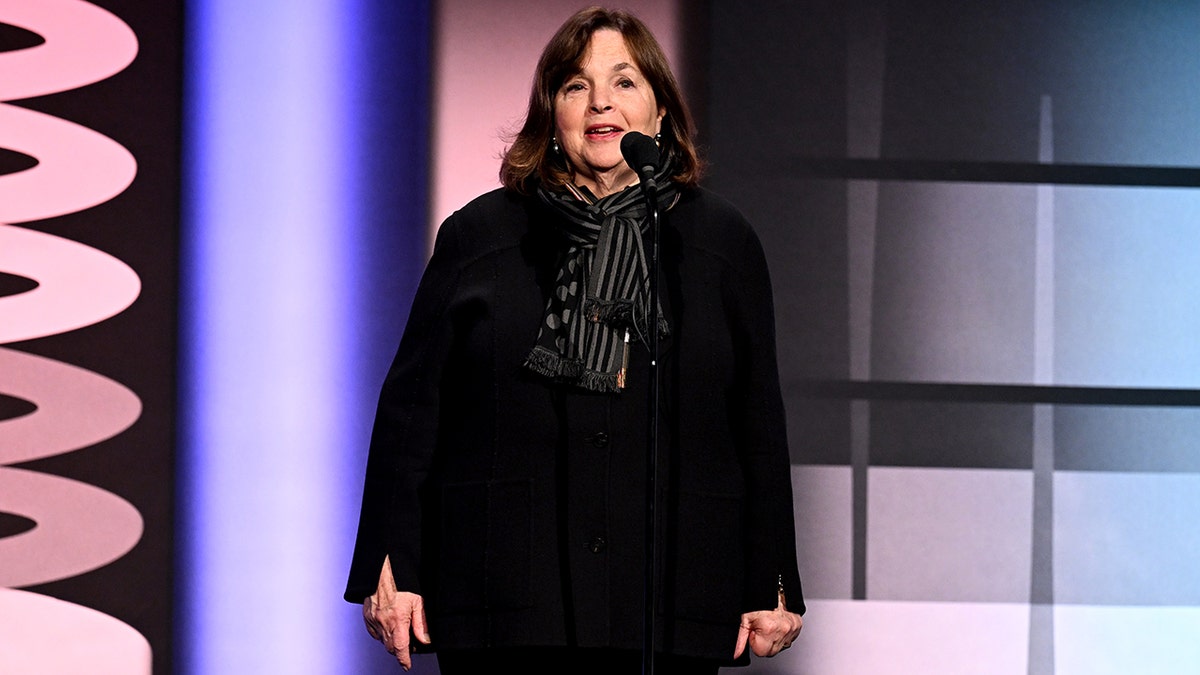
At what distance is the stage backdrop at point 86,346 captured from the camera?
10.5ft

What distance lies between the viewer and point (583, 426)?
196cm

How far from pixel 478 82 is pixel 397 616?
1676mm

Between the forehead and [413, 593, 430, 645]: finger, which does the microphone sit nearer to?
the forehead

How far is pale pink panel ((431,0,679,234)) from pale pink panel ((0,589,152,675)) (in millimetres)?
1261

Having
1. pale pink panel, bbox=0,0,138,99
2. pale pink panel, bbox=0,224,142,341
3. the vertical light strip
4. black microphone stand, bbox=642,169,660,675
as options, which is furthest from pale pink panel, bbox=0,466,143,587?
black microphone stand, bbox=642,169,660,675

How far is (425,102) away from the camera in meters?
3.29

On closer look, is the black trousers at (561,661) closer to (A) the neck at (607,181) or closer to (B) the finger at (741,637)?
(B) the finger at (741,637)

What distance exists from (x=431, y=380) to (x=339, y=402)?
1.28 metres

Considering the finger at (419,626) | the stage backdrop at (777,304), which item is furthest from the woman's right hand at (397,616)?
the stage backdrop at (777,304)

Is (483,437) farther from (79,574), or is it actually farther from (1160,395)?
(1160,395)

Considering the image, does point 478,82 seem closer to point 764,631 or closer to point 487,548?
point 487,548

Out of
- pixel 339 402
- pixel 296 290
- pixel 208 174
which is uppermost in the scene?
pixel 208 174

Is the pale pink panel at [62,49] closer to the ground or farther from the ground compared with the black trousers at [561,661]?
farther from the ground

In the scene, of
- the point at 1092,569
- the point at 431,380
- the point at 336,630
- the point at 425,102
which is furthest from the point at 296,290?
the point at 1092,569
